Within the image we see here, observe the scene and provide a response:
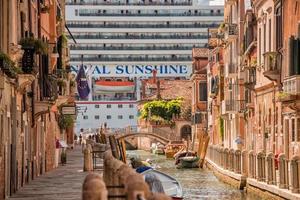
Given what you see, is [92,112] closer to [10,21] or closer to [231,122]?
[231,122]

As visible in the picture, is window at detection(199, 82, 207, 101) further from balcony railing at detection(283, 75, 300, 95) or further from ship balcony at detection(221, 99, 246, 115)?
balcony railing at detection(283, 75, 300, 95)

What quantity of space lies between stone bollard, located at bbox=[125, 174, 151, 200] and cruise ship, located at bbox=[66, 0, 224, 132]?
151109mm

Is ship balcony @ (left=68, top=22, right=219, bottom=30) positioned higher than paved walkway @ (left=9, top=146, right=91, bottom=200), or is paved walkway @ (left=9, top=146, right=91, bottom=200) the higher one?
ship balcony @ (left=68, top=22, right=219, bottom=30)

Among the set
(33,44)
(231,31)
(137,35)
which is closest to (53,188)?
(33,44)

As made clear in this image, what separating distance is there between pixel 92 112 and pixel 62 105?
337ft

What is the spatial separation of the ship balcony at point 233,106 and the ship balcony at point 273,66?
15.9 metres

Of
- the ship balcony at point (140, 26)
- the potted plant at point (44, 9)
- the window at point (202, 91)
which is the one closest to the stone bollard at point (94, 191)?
the potted plant at point (44, 9)

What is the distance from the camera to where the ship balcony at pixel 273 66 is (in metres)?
35.5

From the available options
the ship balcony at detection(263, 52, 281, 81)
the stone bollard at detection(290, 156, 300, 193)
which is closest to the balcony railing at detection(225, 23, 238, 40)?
the ship balcony at detection(263, 52, 281, 81)

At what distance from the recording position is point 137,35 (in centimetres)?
16850

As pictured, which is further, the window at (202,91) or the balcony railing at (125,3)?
the balcony railing at (125,3)

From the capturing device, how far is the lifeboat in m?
154

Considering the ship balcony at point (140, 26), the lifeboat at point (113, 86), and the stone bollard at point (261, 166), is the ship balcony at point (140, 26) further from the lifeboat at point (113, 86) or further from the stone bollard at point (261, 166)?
the stone bollard at point (261, 166)

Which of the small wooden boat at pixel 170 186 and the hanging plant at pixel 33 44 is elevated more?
the hanging plant at pixel 33 44
